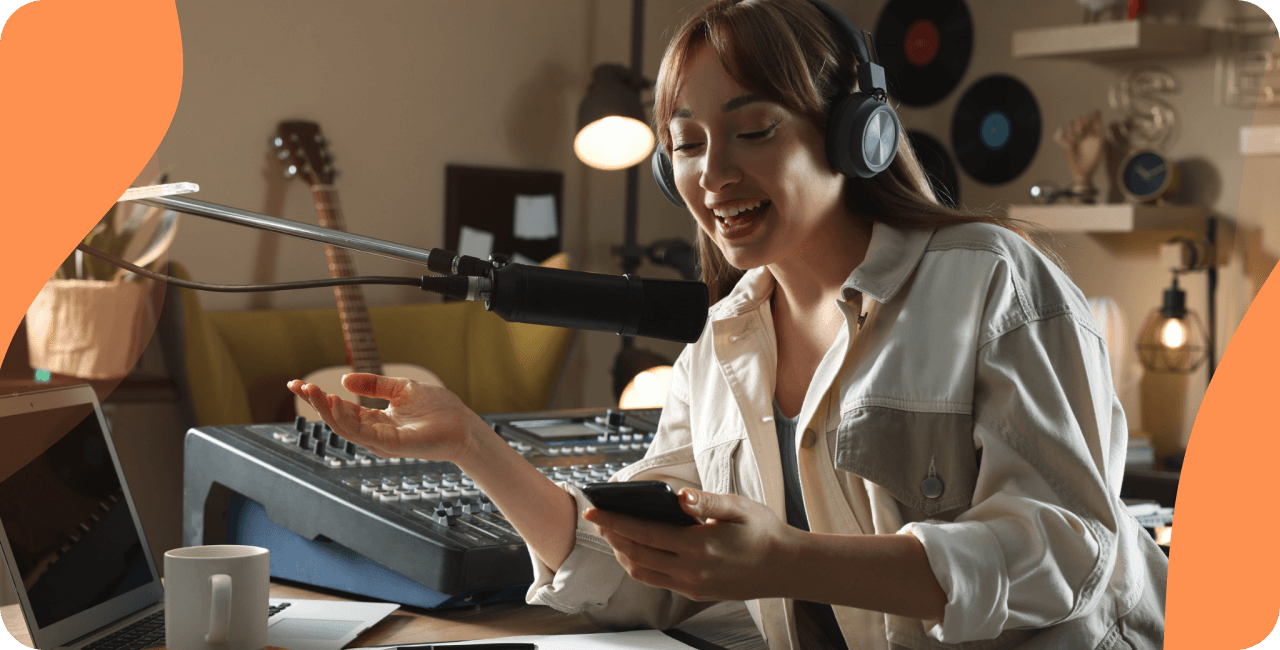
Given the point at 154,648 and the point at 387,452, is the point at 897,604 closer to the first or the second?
the point at 387,452

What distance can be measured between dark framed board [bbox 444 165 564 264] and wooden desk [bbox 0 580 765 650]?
256 cm

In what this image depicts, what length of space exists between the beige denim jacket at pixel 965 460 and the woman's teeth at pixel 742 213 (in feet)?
0.36

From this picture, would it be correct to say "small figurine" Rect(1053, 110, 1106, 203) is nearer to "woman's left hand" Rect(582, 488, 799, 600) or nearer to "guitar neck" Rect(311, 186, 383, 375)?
"guitar neck" Rect(311, 186, 383, 375)

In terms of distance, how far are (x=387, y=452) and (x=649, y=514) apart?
0.30 m

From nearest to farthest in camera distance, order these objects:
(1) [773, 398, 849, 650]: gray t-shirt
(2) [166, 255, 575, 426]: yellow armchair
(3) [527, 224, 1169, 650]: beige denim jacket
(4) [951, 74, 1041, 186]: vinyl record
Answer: (3) [527, 224, 1169, 650]: beige denim jacket < (1) [773, 398, 849, 650]: gray t-shirt < (2) [166, 255, 575, 426]: yellow armchair < (4) [951, 74, 1041, 186]: vinyl record

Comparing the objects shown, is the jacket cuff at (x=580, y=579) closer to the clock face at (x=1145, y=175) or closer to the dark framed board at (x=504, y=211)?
the dark framed board at (x=504, y=211)

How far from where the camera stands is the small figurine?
359 centimetres

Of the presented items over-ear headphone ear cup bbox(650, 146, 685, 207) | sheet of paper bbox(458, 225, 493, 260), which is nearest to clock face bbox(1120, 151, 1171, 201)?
sheet of paper bbox(458, 225, 493, 260)

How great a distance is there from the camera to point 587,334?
4020 mm

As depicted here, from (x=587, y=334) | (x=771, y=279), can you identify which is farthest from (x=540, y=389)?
(x=771, y=279)

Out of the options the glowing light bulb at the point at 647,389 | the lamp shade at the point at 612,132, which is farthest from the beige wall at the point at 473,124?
the glowing light bulb at the point at 647,389

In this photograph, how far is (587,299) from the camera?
0.75 metres

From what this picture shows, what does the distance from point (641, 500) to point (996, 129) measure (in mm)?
3744

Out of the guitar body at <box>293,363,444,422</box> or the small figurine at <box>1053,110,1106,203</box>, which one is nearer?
the guitar body at <box>293,363,444,422</box>
